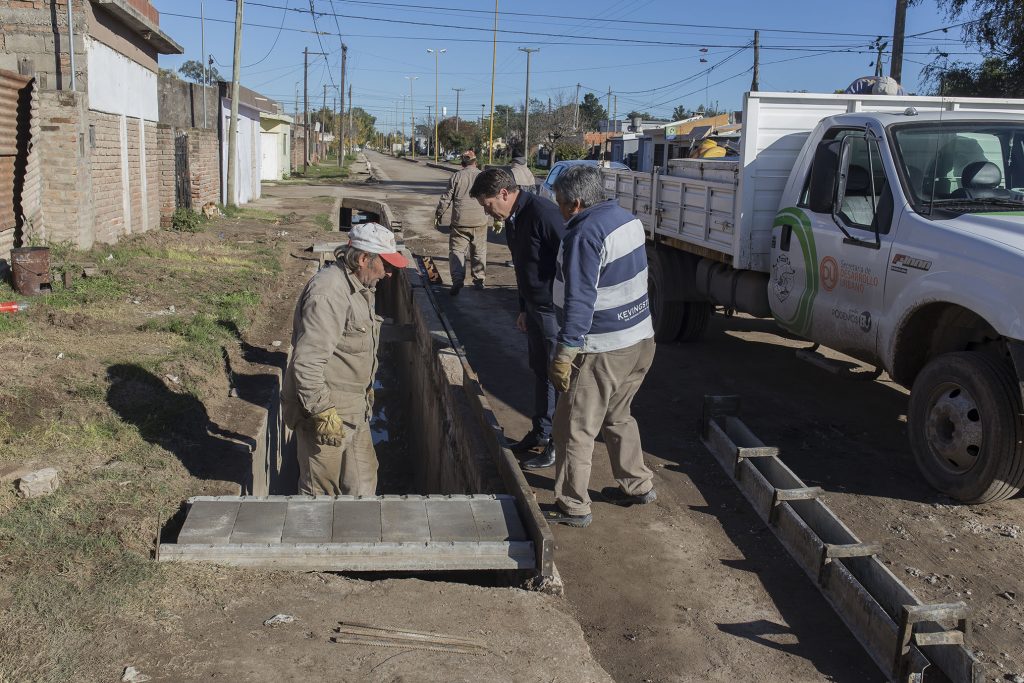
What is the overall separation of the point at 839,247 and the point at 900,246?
651mm

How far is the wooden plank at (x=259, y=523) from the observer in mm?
4648

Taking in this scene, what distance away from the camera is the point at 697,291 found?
952 centimetres

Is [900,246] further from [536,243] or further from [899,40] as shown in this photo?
[899,40]

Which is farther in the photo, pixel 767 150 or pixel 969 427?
pixel 767 150

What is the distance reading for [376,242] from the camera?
4.98m

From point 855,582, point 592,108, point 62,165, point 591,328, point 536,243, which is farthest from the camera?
point 592,108

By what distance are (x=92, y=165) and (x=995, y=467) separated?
12.2m

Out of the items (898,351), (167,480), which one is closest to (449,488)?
(167,480)

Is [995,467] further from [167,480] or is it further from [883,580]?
[167,480]

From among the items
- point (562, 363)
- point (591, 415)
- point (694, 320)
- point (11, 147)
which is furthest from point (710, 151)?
point (562, 363)

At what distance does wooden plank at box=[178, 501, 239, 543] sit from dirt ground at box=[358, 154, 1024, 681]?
1.78 meters

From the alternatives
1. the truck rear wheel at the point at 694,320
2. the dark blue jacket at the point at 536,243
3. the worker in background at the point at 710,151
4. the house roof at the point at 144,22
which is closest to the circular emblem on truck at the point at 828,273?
the dark blue jacket at the point at 536,243

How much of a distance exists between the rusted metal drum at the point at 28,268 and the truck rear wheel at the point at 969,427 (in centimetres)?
868

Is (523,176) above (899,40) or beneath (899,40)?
beneath
